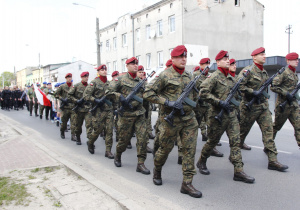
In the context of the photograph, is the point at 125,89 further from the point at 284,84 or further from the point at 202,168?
the point at 284,84

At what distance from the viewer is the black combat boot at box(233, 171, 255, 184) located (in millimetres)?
4523

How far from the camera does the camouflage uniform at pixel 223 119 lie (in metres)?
4.65

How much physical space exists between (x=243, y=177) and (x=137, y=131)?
6.45 ft

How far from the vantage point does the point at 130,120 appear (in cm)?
534

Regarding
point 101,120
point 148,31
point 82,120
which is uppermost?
point 148,31

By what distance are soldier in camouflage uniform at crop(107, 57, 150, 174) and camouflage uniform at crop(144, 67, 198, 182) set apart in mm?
1070

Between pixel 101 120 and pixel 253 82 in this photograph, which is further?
pixel 101 120

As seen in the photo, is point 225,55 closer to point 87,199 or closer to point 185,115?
point 185,115

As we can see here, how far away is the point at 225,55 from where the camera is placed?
15.7ft

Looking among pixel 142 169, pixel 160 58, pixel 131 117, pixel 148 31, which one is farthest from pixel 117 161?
pixel 148 31

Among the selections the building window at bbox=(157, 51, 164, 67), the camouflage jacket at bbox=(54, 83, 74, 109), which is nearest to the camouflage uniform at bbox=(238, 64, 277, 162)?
the camouflage jacket at bbox=(54, 83, 74, 109)

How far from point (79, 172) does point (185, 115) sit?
84.3 inches

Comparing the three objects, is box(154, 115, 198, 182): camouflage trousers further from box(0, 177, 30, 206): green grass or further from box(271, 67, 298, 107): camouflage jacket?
box(271, 67, 298, 107): camouflage jacket

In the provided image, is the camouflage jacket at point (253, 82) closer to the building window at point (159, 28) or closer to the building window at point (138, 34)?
the building window at point (159, 28)
